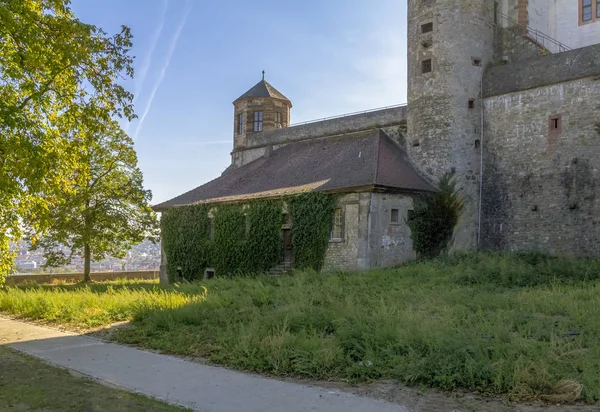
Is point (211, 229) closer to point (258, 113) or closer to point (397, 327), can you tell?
point (258, 113)

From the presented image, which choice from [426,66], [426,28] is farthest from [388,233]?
[426,28]

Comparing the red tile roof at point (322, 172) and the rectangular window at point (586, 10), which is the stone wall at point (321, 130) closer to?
the red tile roof at point (322, 172)

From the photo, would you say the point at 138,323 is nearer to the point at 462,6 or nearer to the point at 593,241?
the point at 593,241

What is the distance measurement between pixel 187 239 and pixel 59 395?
2328 centimetres

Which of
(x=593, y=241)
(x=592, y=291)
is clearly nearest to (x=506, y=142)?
(x=593, y=241)

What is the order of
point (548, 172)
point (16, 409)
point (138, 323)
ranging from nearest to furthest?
1. point (16, 409)
2. point (138, 323)
3. point (548, 172)

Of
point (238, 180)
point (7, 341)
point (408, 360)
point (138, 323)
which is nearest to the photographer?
point (408, 360)

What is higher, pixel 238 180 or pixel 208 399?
pixel 238 180

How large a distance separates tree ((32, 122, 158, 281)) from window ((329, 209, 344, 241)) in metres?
16.6

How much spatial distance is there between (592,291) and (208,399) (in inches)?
415

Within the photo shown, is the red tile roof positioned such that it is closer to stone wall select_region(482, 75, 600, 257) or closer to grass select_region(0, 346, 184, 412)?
stone wall select_region(482, 75, 600, 257)

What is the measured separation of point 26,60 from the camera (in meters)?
10.8

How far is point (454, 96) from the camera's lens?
84.0 ft

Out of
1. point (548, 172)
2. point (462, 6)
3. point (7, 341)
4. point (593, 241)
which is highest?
point (462, 6)
